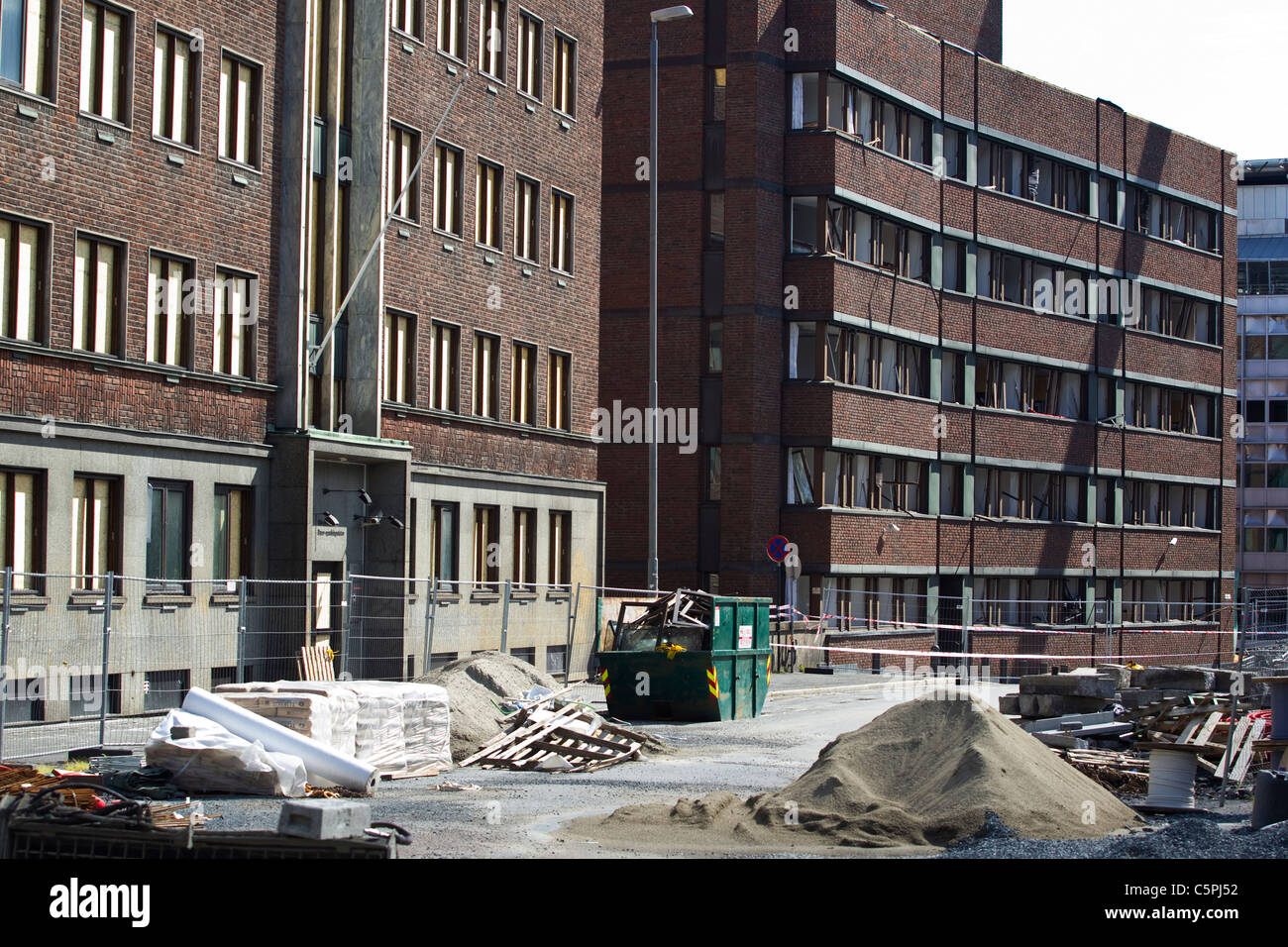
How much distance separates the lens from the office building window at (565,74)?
38.2 metres

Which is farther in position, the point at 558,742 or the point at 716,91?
the point at 716,91

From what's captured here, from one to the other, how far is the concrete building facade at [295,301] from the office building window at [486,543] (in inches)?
3.5

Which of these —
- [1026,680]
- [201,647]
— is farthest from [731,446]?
[201,647]

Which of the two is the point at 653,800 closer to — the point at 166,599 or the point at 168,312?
the point at 166,599

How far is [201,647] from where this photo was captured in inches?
961

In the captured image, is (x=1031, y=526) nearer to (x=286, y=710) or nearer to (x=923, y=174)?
(x=923, y=174)

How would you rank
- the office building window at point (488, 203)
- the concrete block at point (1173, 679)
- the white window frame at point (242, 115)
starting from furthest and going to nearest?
the office building window at point (488, 203) → the concrete block at point (1173, 679) → the white window frame at point (242, 115)

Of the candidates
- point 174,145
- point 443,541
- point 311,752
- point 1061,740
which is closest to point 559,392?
point 443,541

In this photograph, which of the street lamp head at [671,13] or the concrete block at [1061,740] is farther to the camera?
the street lamp head at [671,13]

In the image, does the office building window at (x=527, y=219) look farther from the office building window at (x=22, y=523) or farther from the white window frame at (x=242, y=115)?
the office building window at (x=22, y=523)

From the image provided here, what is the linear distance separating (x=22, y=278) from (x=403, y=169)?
1058 centimetres

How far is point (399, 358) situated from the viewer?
32.1 meters

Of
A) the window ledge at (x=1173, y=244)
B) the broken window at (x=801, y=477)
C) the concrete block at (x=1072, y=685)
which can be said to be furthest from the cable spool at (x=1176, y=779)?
the window ledge at (x=1173, y=244)
